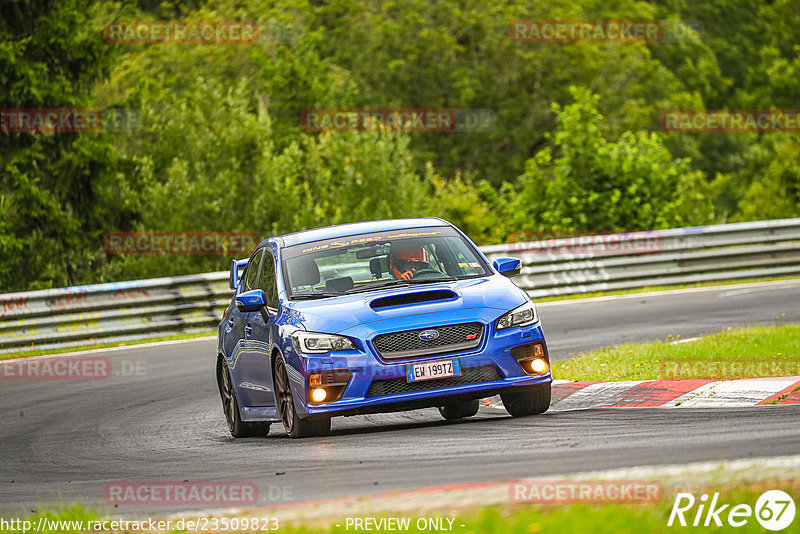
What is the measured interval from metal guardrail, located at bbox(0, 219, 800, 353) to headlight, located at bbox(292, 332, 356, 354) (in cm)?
1107

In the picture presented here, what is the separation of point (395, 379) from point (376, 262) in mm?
1466

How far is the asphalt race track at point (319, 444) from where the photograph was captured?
726 centimetres

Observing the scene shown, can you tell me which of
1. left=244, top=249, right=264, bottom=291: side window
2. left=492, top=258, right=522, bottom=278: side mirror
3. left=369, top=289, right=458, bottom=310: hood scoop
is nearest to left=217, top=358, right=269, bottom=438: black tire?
left=244, top=249, right=264, bottom=291: side window

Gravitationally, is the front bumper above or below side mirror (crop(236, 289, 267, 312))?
below

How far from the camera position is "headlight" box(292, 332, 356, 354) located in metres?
9.32

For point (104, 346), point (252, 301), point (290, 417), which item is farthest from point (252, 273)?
point (104, 346)

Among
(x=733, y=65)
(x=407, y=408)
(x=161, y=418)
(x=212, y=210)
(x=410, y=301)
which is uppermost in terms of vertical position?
(x=410, y=301)

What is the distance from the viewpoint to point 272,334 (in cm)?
1007

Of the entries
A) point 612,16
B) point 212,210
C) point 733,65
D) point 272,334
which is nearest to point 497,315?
point 272,334

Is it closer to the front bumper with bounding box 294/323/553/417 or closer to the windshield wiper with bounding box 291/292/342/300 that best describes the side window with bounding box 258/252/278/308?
the windshield wiper with bounding box 291/292/342/300

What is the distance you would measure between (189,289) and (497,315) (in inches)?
472

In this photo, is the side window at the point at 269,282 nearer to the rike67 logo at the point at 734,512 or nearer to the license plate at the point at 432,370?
the license plate at the point at 432,370

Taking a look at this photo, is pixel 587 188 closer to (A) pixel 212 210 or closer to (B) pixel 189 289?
(A) pixel 212 210

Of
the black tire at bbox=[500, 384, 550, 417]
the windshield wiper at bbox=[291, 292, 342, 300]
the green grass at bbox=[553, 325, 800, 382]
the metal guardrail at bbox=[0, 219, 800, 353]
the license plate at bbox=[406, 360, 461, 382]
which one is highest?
the windshield wiper at bbox=[291, 292, 342, 300]
